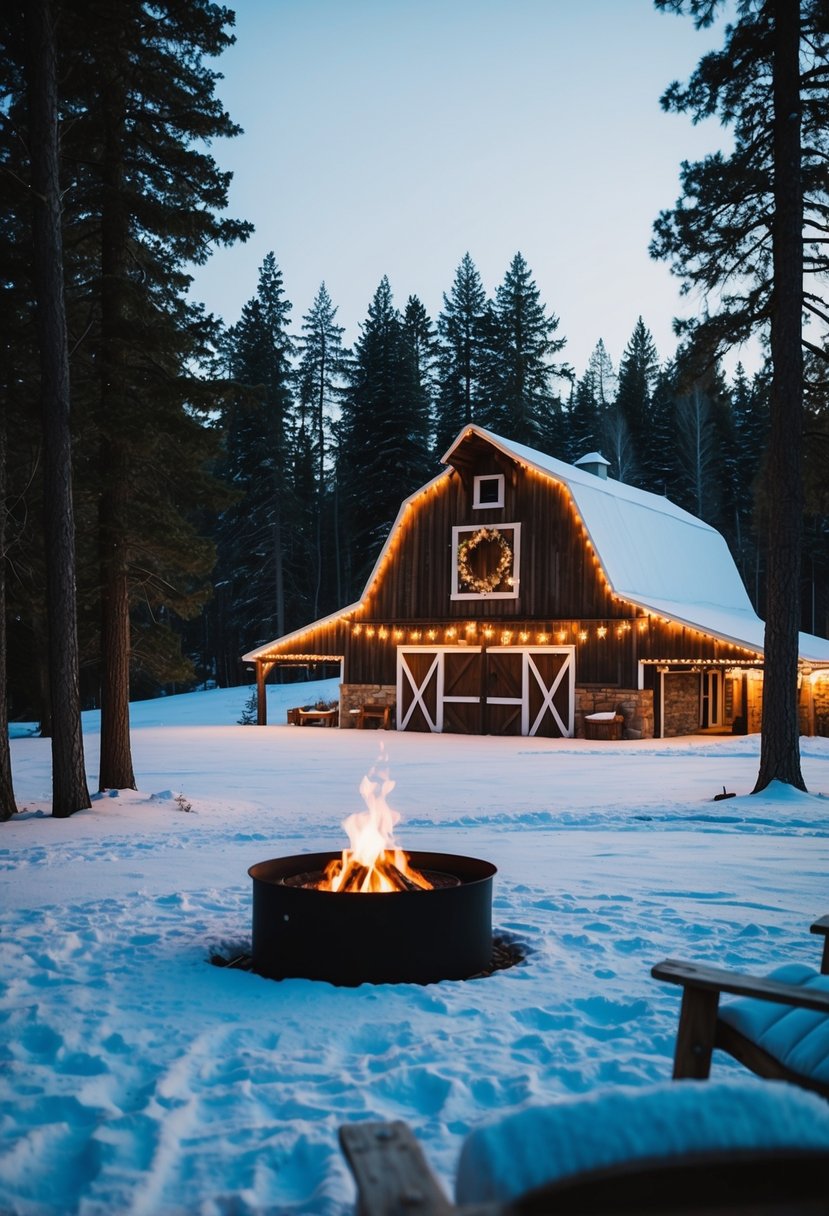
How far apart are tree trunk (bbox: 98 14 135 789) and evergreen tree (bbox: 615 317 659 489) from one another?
33.7 metres

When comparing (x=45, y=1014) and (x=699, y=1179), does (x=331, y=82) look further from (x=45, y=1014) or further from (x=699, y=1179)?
(x=699, y=1179)

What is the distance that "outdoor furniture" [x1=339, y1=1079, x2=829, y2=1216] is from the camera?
1.21 meters

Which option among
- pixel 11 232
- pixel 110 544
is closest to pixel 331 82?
pixel 11 232

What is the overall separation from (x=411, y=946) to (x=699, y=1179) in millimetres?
3212

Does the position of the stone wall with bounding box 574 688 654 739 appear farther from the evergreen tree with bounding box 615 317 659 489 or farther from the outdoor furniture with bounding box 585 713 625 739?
the evergreen tree with bounding box 615 317 659 489

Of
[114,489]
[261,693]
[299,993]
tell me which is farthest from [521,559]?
[299,993]

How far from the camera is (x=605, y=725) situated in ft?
66.8

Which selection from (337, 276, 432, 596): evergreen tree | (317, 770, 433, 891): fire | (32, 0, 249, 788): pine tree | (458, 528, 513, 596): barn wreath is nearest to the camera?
(317, 770, 433, 891): fire

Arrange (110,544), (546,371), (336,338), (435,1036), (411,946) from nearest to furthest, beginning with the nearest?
(435,1036) → (411,946) → (110,544) → (546,371) → (336,338)

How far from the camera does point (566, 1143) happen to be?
4.11ft

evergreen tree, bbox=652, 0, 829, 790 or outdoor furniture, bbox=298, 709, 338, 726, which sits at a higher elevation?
evergreen tree, bbox=652, 0, 829, 790

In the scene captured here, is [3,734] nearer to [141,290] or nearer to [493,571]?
[141,290]

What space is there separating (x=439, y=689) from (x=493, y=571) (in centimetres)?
336

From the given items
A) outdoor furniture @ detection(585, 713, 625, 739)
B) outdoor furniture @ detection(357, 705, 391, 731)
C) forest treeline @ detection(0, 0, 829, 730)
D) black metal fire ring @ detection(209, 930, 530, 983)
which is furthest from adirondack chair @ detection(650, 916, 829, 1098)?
outdoor furniture @ detection(357, 705, 391, 731)
